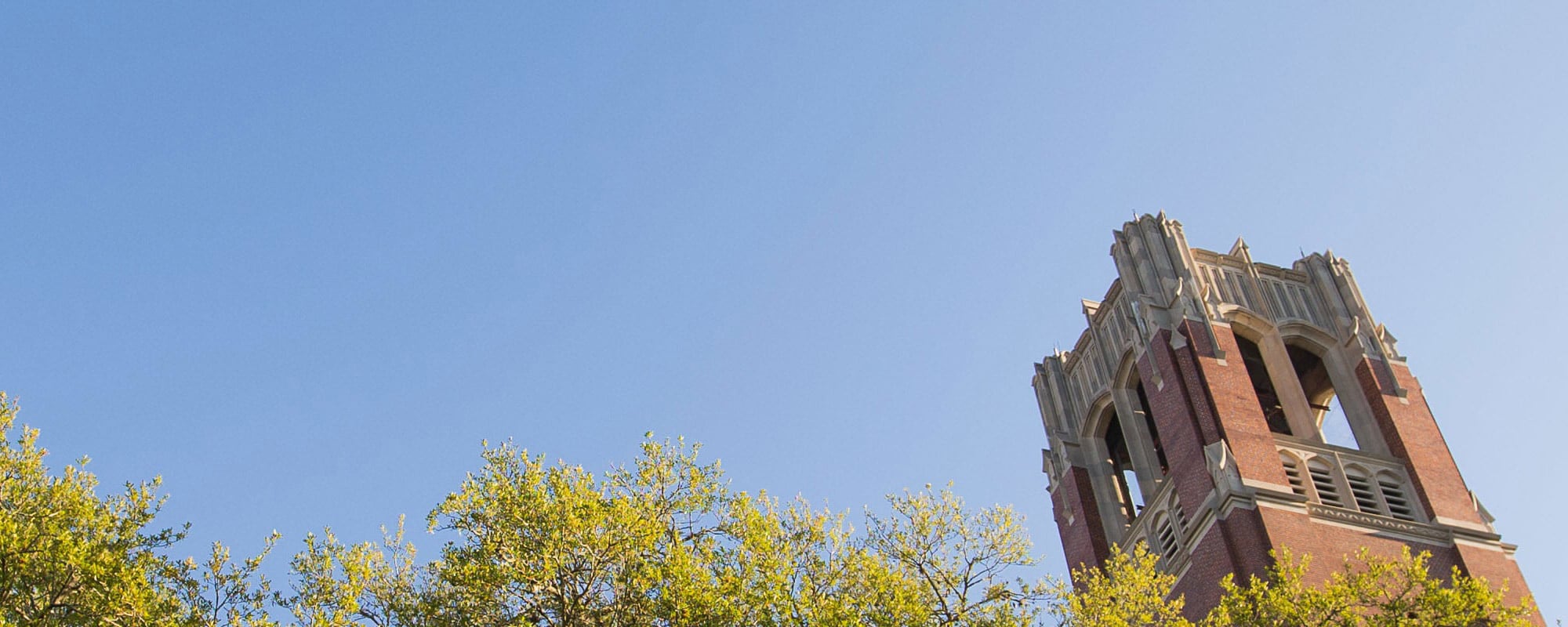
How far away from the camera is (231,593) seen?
20719 millimetres

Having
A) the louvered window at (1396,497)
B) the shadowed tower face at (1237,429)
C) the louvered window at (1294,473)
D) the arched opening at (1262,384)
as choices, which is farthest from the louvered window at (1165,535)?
the arched opening at (1262,384)

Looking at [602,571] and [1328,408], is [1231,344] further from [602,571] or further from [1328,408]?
[602,571]

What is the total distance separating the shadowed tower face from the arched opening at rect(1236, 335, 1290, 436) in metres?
0.06

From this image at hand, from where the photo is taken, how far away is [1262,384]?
43.9 m

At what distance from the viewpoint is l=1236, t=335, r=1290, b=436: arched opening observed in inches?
1698

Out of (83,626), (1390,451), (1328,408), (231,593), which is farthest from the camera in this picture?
(1328,408)

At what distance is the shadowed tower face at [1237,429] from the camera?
35594 millimetres

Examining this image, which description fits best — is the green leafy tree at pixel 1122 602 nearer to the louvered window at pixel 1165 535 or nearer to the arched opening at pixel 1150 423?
the louvered window at pixel 1165 535

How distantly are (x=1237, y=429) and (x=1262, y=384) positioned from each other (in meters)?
7.21

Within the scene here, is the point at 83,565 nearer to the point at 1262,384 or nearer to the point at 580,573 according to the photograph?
the point at 580,573

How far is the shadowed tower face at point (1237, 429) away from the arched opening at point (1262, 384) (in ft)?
0.19

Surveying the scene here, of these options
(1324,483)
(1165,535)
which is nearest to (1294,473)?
(1324,483)

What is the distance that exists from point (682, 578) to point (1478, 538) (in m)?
23.4

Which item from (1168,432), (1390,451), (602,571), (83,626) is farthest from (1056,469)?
(83,626)
